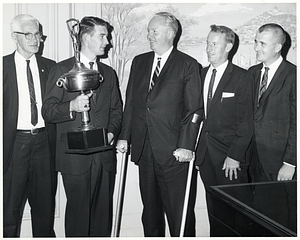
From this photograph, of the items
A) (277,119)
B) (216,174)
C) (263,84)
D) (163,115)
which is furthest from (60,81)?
(277,119)

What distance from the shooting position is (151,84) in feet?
9.67

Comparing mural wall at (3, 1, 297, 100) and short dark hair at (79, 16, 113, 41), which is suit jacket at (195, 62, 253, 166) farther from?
short dark hair at (79, 16, 113, 41)

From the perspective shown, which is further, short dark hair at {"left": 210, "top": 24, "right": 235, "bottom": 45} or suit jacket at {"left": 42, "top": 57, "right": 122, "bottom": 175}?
short dark hair at {"left": 210, "top": 24, "right": 235, "bottom": 45}

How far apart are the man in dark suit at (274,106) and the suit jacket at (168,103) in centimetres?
41

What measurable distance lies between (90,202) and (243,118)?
1.15 meters

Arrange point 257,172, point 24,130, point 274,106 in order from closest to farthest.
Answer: point 24,130, point 274,106, point 257,172

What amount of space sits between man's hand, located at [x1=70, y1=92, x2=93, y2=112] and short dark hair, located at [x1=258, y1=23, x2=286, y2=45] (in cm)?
122

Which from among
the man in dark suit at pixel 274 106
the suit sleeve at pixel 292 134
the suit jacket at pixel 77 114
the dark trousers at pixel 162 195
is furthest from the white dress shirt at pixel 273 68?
the suit jacket at pixel 77 114

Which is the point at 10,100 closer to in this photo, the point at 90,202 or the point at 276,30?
the point at 90,202

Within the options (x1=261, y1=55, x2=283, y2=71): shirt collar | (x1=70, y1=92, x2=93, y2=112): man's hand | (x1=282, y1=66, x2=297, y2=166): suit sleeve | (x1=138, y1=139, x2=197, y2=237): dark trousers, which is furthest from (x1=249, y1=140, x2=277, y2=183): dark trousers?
(x1=70, y1=92, x2=93, y2=112): man's hand

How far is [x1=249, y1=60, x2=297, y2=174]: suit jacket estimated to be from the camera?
2918mm

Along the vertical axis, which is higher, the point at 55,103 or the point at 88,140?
the point at 55,103

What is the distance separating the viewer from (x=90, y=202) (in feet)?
9.66

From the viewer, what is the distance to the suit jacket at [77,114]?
2826 millimetres
